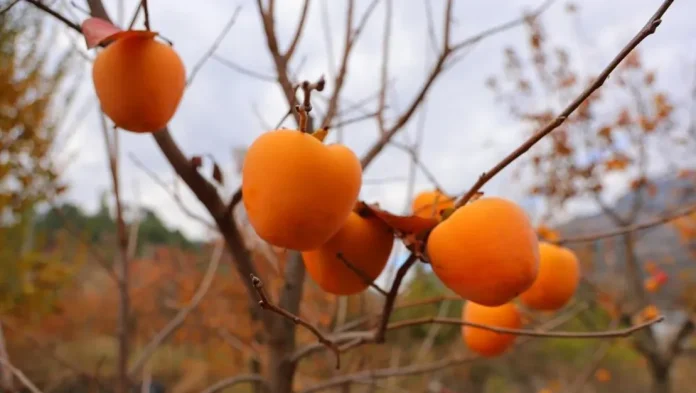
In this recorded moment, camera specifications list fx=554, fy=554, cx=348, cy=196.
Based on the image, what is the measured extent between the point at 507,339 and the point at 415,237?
32 cm

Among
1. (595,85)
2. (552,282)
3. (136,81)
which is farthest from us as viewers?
(552,282)

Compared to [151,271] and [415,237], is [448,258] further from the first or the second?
[151,271]

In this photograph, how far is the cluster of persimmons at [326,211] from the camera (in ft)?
1.14

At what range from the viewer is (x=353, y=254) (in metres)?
0.42

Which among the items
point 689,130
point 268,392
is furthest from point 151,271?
point 268,392

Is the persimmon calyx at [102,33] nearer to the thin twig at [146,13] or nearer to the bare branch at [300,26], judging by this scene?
the thin twig at [146,13]

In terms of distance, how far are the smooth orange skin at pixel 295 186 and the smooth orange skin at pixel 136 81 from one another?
129 mm

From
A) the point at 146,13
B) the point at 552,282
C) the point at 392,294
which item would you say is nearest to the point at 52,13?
the point at 146,13

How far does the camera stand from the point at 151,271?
195 inches

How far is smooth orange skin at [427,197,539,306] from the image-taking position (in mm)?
372

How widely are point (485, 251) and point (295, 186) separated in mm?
135

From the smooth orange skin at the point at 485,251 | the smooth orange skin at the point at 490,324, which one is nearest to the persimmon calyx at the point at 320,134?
the smooth orange skin at the point at 485,251

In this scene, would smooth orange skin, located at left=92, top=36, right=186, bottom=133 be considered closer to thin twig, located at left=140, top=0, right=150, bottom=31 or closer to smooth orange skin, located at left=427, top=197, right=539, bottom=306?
thin twig, located at left=140, top=0, right=150, bottom=31

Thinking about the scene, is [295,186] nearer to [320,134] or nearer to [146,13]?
[320,134]
